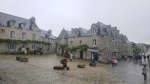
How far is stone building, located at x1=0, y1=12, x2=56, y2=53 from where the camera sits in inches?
1457

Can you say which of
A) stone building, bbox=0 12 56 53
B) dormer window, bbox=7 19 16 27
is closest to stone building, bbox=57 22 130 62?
stone building, bbox=0 12 56 53

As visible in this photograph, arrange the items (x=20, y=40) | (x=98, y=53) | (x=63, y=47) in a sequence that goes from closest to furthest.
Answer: (x=98, y=53)
(x=20, y=40)
(x=63, y=47)

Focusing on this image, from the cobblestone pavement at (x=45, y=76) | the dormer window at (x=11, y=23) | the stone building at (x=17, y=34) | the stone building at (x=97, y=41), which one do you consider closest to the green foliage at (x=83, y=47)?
the stone building at (x=97, y=41)

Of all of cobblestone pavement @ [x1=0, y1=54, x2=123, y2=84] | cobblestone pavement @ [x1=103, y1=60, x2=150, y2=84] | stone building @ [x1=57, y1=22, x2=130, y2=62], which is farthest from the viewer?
stone building @ [x1=57, y1=22, x2=130, y2=62]

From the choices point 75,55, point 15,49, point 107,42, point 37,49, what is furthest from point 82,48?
point 15,49

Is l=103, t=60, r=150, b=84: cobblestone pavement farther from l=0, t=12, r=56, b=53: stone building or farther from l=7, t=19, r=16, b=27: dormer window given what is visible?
l=7, t=19, r=16, b=27: dormer window

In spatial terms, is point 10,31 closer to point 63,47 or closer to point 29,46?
point 29,46

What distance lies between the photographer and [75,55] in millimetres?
41000

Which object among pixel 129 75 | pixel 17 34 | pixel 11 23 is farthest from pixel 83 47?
pixel 129 75

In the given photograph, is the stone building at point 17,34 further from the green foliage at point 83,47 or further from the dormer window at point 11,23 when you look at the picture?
the green foliage at point 83,47

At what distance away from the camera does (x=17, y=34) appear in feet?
132

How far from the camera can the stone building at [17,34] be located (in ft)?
121

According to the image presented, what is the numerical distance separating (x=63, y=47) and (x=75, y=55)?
6242mm

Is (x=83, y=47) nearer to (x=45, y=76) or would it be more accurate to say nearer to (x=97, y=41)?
(x=97, y=41)
